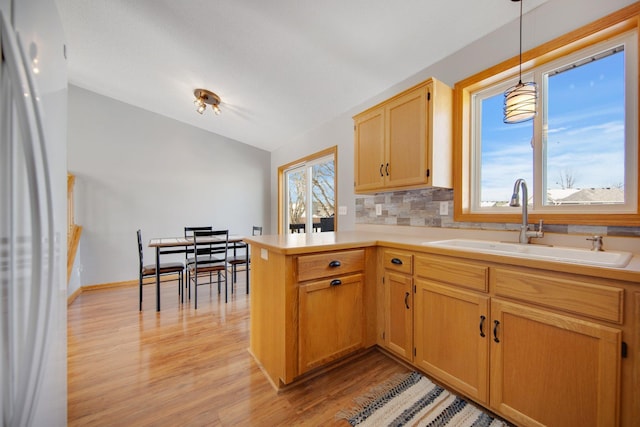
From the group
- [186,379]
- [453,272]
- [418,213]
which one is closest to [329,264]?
[453,272]

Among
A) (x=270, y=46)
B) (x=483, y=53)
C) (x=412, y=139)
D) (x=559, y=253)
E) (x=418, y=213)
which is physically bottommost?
(x=559, y=253)

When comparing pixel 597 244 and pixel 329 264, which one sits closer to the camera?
pixel 597 244

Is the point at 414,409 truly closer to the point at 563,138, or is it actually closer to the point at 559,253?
the point at 559,253

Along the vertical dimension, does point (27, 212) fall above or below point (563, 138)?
below

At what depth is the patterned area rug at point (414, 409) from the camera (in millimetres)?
1342

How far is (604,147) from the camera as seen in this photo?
146 cm

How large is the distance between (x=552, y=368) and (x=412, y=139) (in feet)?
5.09

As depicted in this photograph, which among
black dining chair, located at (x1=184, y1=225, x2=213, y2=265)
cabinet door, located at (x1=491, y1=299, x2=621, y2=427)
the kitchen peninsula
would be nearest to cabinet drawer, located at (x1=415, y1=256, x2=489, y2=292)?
the kitchen peninsula

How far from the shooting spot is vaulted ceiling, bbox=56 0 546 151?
70.7 inches

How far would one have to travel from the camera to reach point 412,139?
79.2 inches

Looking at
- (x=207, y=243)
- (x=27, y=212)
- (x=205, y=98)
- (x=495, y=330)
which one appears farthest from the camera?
(x=205, y=98)

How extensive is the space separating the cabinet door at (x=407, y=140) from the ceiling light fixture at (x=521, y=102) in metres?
0.51

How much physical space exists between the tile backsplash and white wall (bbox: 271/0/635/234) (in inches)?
9.9

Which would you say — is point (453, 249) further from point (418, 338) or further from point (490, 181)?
point (490, 181)
